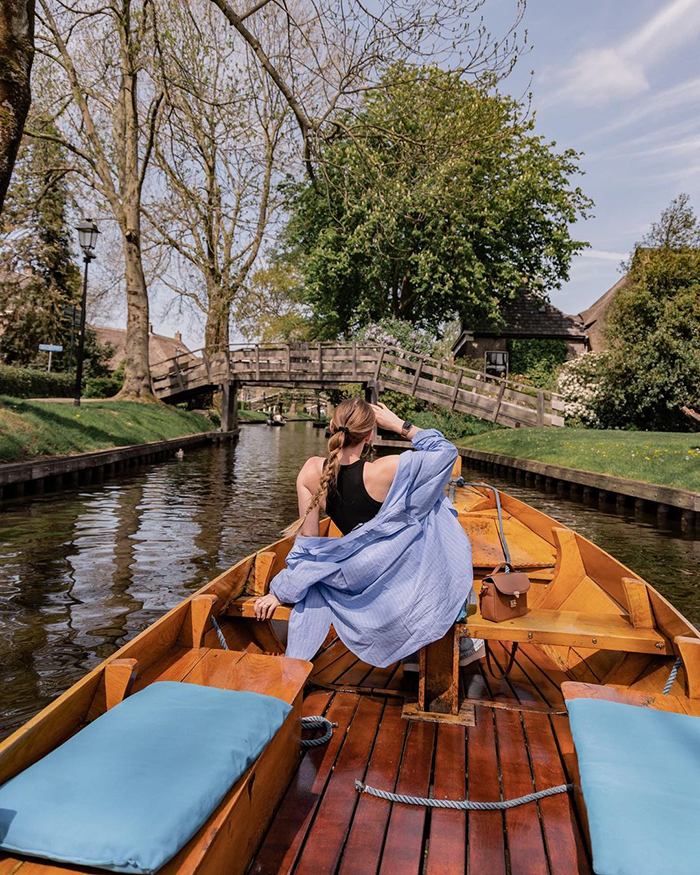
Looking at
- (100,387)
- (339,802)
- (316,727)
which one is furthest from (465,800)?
(100,387)

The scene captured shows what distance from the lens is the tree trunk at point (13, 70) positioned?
818cm

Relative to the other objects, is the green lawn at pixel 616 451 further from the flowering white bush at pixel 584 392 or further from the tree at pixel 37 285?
the tree at pixel 37 285

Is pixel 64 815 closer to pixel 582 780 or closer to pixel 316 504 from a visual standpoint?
pixel 582 780

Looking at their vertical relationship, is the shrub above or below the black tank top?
above

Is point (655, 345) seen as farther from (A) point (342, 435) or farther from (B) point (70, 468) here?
(A) point (342, 435)

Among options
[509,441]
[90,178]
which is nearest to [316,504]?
[509,441]

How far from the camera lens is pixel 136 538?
7961 mm

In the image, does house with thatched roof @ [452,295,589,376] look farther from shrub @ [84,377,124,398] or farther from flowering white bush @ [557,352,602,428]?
shrub @ [84,377,124,398]

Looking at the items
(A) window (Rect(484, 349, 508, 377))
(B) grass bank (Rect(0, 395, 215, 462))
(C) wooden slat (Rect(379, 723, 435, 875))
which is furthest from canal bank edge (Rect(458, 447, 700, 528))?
(A) window (Rect(484, 349, 508, 377))

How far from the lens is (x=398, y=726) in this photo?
2.83 metres

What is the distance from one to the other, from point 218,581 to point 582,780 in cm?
198

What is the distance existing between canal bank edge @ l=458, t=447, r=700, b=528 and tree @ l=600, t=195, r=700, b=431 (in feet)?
15.6

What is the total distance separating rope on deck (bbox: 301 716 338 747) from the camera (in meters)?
2.61

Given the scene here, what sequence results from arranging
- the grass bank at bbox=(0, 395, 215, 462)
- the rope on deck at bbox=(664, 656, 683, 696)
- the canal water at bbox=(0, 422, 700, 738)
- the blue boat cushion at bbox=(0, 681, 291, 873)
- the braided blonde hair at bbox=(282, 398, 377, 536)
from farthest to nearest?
the grass bank at bbox=(0, 395, 215, 462)
the canal water at bbox=(0, 422, 700, 738)
the braided blonde hair at bbox=(282, 398, 377, 536)
the rope on deck at bbox=(664, 656, 683, 696)
the blue boat cushion at bbox=(0, 681, 291, 873)
